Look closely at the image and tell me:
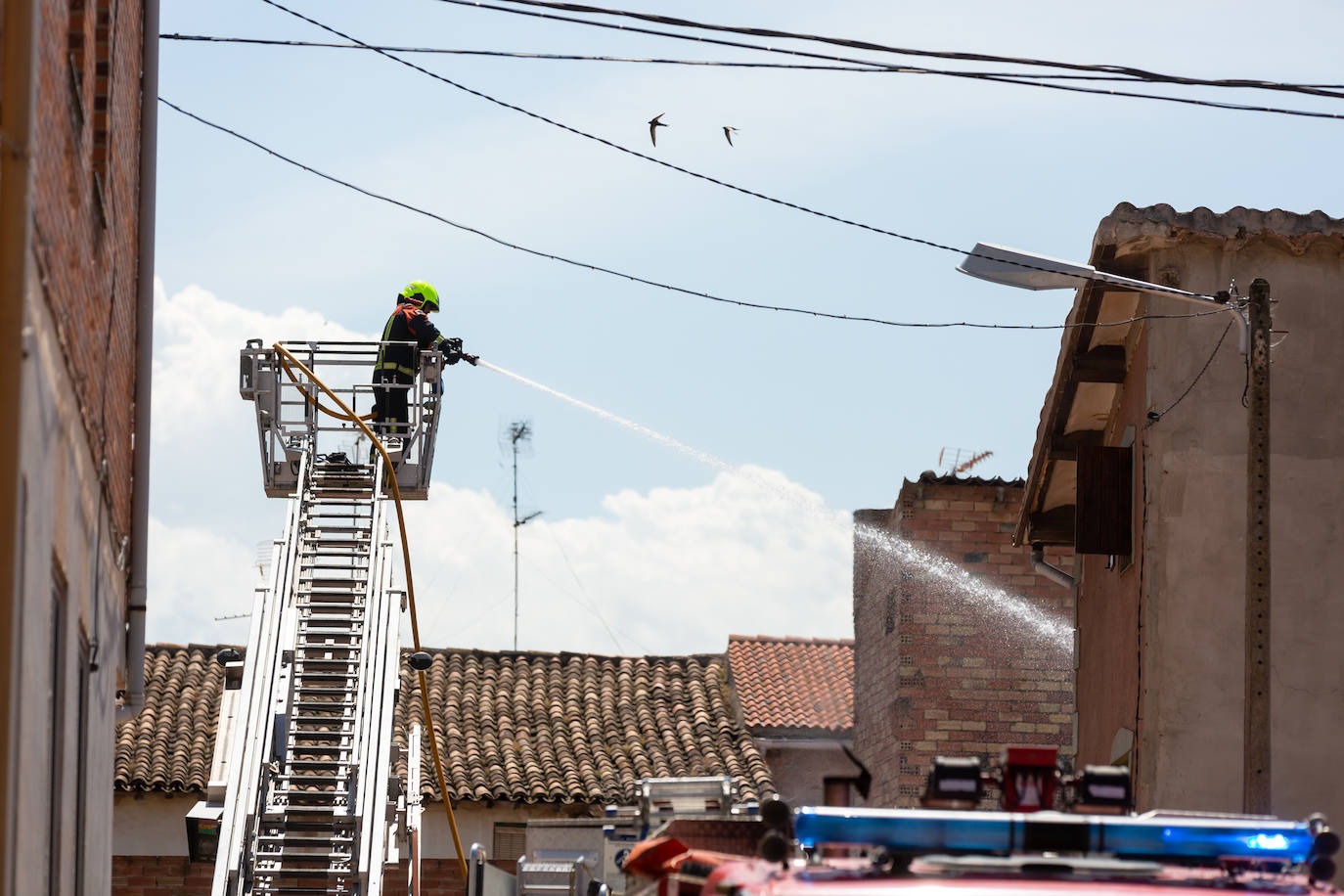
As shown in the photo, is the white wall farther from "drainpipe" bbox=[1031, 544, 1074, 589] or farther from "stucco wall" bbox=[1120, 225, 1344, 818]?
"drainpipe" bbox=[1031, 544, 1074, 589]

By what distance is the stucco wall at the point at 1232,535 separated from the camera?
41.8ft

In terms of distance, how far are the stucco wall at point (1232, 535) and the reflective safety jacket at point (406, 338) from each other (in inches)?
274

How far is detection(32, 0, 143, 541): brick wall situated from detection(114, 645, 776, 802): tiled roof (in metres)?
13.3

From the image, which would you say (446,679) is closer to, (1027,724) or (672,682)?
(672,682)

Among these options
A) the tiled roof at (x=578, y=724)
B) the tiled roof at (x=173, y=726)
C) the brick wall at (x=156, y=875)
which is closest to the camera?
the tiled roof at (x=173, y=726)

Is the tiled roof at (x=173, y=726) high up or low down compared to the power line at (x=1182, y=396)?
down

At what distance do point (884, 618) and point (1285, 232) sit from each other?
9355mm

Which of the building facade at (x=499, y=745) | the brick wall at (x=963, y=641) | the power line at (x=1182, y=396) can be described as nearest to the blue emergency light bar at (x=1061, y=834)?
the power line at (x=1182, y=396)

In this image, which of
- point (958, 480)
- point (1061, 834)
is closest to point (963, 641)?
point (958, 480)

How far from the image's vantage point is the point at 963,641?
2044 cm

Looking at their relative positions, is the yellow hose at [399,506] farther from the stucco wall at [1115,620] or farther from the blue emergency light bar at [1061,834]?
the blue emergency light bar at [1061,834]

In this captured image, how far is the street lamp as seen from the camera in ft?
33.6

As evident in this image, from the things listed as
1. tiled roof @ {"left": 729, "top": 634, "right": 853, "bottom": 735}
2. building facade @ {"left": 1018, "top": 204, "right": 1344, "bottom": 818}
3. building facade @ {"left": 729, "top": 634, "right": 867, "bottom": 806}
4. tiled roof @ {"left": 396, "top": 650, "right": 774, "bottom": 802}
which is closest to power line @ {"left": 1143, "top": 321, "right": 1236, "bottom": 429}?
building facade @ {"left": 1018, "top": 204, "right": 1344, "bottom": 818}

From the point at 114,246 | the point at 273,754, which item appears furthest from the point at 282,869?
the point at 114,246
